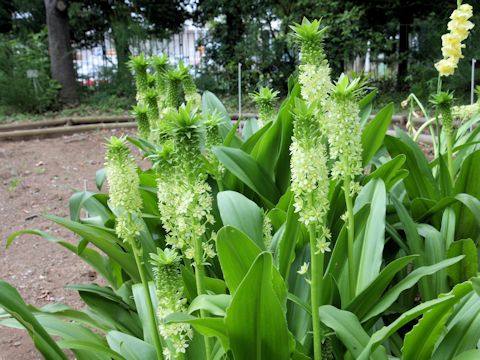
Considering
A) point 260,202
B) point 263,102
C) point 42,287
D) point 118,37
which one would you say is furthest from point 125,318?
point 118,37

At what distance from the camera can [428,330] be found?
5.05ft

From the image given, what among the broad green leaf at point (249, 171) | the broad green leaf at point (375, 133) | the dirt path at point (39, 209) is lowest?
the dirt path at point (39, 209)

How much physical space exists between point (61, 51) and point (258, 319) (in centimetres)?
1040

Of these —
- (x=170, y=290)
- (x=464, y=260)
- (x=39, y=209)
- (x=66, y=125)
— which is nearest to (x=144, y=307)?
(x=170, y=290)

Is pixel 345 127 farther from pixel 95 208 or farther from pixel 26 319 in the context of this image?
pixel 95 208

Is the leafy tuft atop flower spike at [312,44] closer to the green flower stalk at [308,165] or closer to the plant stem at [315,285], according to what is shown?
the green flower stalk at [308,165]

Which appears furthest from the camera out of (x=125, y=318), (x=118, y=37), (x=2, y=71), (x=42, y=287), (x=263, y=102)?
(x=118, y=37)

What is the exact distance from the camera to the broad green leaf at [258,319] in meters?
1.35

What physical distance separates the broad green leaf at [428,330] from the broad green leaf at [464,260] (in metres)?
0.58

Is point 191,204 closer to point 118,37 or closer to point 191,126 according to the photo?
point 191,126

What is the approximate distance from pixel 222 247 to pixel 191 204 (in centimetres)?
28

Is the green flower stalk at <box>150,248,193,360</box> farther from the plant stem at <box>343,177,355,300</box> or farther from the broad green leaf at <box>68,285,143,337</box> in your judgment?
the broad green leaf at <box>68,285,143,337</box>

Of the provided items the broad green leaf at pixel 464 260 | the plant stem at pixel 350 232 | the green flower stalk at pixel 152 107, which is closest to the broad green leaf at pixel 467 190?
the broad green leaf at pixel 464 260

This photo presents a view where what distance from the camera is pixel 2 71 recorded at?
1011 cm
